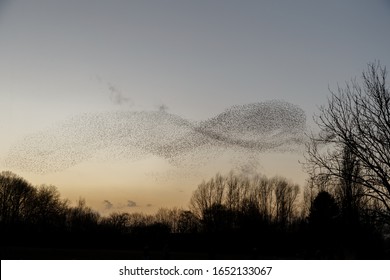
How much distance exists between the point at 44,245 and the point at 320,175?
4500cm

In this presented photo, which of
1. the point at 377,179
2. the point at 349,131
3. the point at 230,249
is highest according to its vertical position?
the point at 349,131

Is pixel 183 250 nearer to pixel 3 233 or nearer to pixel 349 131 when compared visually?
pixel 3 233

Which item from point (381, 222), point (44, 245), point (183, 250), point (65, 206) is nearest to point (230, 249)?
point (183, 250)

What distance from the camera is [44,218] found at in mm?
93125

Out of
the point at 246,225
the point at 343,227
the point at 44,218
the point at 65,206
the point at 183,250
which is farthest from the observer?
the point at 65,206

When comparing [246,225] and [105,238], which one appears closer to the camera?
[105,238]

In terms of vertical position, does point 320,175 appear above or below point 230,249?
above

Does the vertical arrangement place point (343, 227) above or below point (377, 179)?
below

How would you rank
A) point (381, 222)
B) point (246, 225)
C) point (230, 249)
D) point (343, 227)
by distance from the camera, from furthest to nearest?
1. point (246, 225)
2. point (230, 249)
3. point (343, 227)
4. point (381, 222)

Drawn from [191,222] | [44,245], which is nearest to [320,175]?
[44,245]
